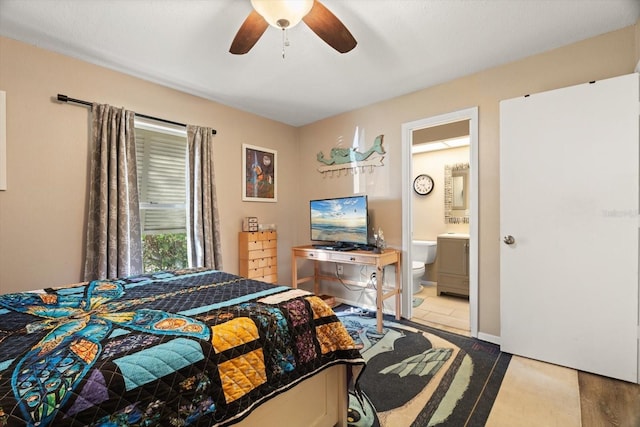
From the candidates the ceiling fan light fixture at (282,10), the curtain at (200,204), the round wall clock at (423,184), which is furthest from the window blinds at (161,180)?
the round wall clock at (423,184)

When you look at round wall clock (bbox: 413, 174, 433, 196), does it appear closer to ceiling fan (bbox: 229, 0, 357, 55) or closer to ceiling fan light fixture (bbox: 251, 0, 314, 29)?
ceiling fan (bbox: 229, 0, 357, 55)

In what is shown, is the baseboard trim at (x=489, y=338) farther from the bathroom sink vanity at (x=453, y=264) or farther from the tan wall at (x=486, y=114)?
the bathroom sink vanity at (x=453, y=264)

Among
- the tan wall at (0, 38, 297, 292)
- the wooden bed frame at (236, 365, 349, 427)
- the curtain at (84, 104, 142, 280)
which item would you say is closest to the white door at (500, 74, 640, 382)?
the wooden bed frame at (236, 365, 349, 427)

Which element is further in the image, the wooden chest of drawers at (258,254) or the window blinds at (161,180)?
the wooden chest of drawers at (258,254)

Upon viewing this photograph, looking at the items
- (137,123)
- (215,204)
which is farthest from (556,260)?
(137,123)

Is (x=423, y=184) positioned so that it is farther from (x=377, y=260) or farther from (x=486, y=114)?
(x=377, y=260)

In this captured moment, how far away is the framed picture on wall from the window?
0.71 meters

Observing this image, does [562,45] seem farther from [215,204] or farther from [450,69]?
[215,204]

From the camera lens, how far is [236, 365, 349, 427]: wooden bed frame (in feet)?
3.96

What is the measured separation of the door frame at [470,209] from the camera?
271 centimetres

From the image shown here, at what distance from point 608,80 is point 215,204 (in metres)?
3.39

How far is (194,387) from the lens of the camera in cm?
97

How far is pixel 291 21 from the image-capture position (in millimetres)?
1625

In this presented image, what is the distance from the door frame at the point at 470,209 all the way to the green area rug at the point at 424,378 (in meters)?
0.31
